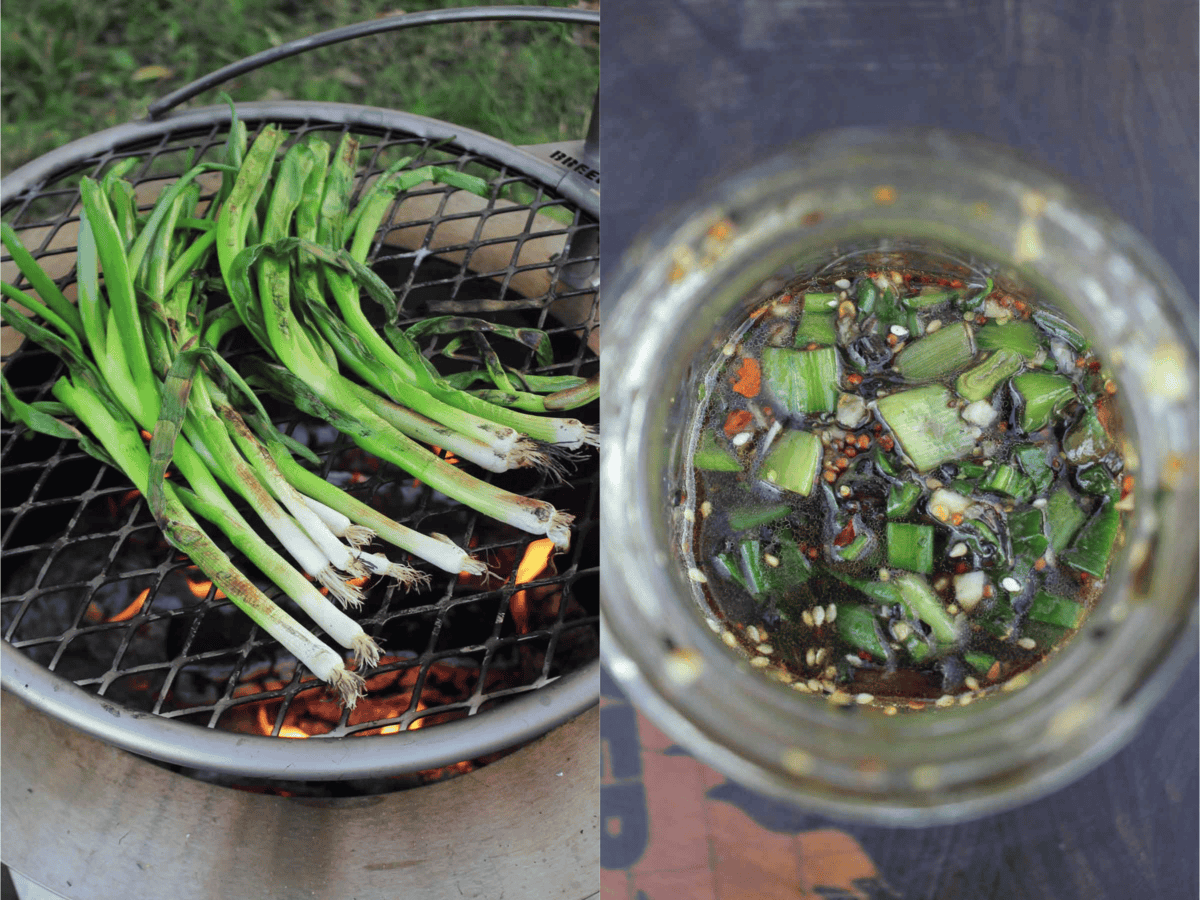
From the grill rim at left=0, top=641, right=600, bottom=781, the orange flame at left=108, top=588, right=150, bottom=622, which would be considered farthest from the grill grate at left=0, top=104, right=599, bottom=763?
the grill rim at left=0, top=641, right=600, bottom=781

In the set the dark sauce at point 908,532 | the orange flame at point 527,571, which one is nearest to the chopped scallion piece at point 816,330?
the dark sauce at point 908,532

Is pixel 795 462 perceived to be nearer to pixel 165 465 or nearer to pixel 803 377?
pixel 803 377

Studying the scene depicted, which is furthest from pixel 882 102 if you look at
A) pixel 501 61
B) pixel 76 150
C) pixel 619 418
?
pixel 501 61

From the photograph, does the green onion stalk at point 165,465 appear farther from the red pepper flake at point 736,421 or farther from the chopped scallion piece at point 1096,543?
the chopped scallion piece at point 1096,543

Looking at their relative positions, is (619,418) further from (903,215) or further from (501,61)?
(501,61)

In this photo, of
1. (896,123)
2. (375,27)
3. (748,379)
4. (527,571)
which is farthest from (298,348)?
(896,123)

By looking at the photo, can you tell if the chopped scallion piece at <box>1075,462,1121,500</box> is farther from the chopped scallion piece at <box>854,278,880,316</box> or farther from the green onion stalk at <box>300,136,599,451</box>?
the green onion stalk at <box>300,136,599,451</box>
